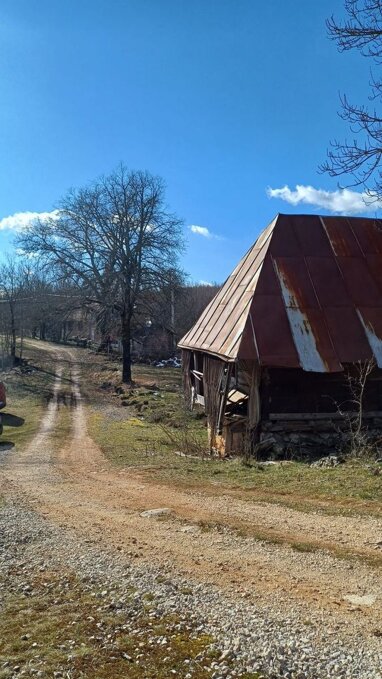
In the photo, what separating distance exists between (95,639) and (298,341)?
30.8 feet

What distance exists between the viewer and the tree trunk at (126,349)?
33.9 m

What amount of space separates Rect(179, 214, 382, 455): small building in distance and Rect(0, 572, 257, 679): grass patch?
25.9 ft

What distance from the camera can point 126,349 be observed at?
3391 centimetres

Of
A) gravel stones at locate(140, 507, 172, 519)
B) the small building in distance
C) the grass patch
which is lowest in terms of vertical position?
gravel stones at locate(140, 507, 172, 519)

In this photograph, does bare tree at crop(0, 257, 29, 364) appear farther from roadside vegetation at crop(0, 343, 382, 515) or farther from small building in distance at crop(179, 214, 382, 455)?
small building in distance at crop(179, 214, 382, 455)

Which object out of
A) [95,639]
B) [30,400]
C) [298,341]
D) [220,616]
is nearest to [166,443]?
[298,341]

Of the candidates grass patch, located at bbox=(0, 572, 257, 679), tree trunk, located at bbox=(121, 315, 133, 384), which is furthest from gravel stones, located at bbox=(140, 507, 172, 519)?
tree trunk, located at bbox=(121, 315, 133, 384)

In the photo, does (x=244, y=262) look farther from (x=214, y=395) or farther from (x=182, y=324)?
(x=182, y=324)

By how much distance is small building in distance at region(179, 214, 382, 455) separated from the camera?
39.9ft

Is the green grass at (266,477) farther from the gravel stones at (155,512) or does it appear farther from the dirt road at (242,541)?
the gravel stones at (155,512)

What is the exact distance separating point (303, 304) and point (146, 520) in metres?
8.03

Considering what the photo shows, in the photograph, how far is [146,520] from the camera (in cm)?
676

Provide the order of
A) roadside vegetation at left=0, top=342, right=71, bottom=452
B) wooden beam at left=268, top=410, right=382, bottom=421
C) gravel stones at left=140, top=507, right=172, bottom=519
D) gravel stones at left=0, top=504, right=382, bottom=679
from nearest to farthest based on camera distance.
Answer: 1. gravel stones at left=0, top=504, right=382, bottom=679
2. gravel stones at left=140, top=507, right=172, bottom=519
3. wooden beam at left=268, top=410, right=382, bottom=421
4. roadside vegetation at left=0, top=342, right=71, bottom=452

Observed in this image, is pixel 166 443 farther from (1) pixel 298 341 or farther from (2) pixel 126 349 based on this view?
(2) pixel 126 349
